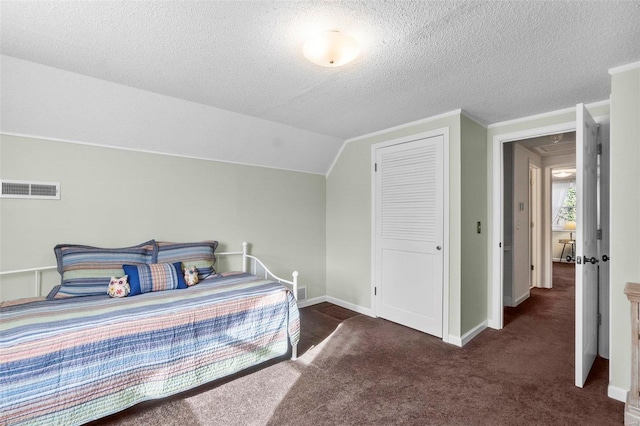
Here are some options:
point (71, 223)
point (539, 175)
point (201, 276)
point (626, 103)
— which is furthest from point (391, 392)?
point (539, 175)

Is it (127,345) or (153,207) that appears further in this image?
(153,207)

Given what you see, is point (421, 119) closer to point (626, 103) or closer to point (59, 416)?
point (626, 103)

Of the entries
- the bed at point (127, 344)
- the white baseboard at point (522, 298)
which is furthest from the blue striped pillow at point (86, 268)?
the white baseboard at point (522, 298)

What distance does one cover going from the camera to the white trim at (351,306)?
379cm

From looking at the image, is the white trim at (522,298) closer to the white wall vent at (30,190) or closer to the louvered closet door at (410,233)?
the louvered closet door at (410,233)

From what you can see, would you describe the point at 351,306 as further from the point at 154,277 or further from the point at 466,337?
the point at 154,277

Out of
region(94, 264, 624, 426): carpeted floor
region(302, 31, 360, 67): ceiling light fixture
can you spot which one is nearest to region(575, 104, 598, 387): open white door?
region(94, 264, 624, 426): carpeted floor

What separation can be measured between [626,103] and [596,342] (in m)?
1.95

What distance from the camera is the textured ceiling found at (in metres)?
1.51

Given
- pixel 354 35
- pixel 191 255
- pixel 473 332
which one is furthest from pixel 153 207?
pixel 473 332

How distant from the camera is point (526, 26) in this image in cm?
162

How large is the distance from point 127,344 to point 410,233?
2.65 m

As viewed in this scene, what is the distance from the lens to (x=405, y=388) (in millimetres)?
2215

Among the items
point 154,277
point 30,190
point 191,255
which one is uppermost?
point 30,190
